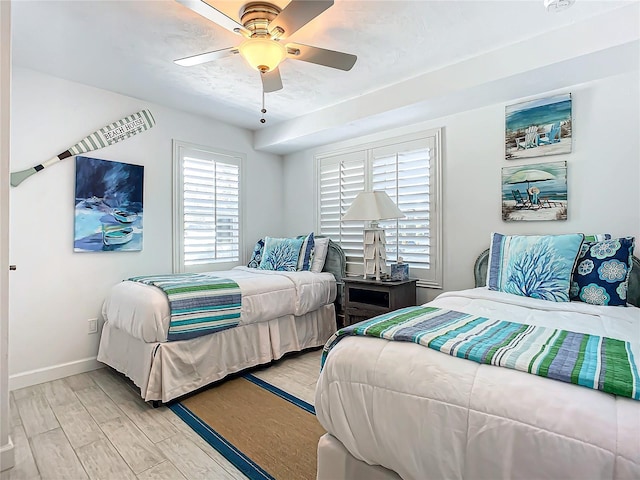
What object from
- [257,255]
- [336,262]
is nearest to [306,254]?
[336,262]

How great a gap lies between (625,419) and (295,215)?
397 cm

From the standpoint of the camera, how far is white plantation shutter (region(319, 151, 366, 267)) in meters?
3.91

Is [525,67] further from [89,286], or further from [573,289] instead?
[89,286]

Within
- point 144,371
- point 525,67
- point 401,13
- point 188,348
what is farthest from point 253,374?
point 525,67

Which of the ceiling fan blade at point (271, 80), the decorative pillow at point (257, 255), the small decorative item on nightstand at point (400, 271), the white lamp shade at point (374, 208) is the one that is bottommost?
the small decorative item on nightstand at point (400, 271)

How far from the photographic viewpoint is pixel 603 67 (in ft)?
7.50

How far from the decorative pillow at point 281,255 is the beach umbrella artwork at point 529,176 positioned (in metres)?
2.09

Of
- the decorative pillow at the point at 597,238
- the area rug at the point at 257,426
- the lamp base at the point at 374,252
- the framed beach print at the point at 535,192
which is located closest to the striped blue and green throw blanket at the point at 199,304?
the area rug at the point at 257,426

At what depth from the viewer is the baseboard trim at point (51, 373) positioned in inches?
107

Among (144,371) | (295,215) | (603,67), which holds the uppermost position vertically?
(603,67)

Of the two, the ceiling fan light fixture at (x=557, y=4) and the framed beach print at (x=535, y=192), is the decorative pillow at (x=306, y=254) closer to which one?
the framed beach print at (x=535, y=192)

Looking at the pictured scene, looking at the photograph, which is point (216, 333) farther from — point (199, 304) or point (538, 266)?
point (538, 266)

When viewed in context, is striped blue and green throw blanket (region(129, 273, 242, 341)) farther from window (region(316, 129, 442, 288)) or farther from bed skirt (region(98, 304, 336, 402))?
window (region(316, 129, 442, 288))

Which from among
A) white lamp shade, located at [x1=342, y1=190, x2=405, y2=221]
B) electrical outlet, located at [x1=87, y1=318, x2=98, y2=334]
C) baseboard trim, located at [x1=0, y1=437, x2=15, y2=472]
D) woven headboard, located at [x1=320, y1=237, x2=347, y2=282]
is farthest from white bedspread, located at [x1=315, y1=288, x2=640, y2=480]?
electrical outlet, located at [x1=87, y1=318, x2=98, y2=334]
